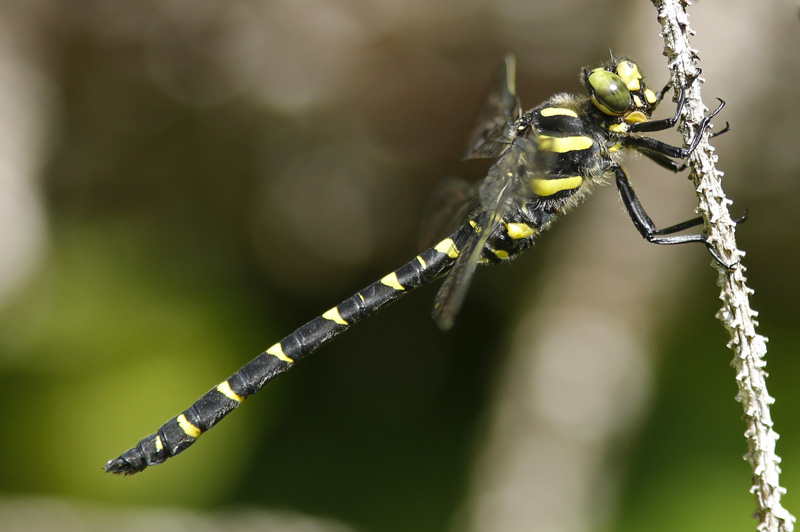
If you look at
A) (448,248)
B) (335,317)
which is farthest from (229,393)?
(448,248)

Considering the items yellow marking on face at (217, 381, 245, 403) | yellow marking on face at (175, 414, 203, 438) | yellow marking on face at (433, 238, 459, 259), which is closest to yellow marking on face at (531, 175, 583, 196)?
yellow marking on face at (433, 238, 459, 259)

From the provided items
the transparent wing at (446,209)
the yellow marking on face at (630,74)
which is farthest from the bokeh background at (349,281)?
the yellow marking on face at (630,74)

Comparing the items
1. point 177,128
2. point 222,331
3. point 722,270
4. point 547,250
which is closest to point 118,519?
point 222,331

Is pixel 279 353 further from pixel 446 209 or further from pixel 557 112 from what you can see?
pixel 557 112

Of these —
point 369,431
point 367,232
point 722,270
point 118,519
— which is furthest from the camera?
point 367,232

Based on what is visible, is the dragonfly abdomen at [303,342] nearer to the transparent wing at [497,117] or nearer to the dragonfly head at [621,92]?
the transparent wing at [497,117]

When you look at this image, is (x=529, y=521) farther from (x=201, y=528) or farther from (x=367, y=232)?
(x=367, y=232)
